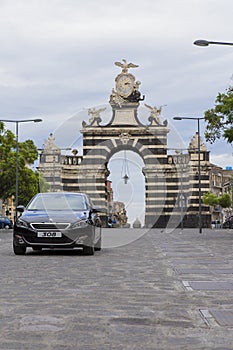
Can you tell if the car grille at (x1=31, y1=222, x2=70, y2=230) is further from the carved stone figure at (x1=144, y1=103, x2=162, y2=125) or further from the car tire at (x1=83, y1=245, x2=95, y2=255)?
the carved stone figure at (x1=144, y1=103, x2=162, y2=125)

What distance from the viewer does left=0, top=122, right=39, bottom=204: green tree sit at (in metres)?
54.8

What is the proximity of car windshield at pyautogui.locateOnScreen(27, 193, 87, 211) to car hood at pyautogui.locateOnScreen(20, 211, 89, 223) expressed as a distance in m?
0.51

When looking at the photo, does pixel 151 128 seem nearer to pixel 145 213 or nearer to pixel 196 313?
pixel 145 213

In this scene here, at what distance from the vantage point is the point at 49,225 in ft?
50.9

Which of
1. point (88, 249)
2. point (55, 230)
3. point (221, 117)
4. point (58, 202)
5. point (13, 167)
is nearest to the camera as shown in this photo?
point (55, 230)


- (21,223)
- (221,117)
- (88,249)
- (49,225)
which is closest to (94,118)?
(221,117)

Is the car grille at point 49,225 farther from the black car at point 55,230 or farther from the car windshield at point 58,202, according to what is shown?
the car windshield at point 58,202

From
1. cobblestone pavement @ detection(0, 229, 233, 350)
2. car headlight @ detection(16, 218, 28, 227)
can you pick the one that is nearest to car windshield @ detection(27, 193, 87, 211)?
car headlight @ detection(16, 218, 28, 227)

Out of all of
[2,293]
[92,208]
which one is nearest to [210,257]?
[92,208]

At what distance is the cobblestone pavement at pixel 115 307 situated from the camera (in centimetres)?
555

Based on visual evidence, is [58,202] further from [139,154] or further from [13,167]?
[139,154]

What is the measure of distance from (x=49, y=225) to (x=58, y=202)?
1491 mm

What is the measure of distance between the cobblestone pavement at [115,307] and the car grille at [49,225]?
2.56 m

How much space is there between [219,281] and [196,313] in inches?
133
